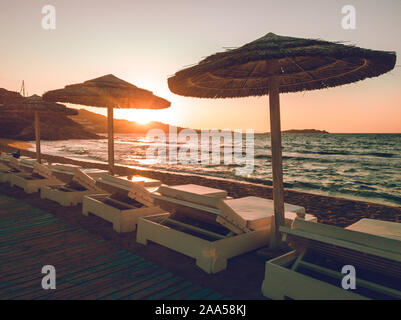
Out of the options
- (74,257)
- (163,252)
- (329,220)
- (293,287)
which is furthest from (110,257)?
(329,220)

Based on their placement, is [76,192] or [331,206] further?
[331,206]

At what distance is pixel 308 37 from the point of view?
3.19m

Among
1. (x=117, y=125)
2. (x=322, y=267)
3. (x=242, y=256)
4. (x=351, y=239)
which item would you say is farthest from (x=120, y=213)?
(x=117, y=125)

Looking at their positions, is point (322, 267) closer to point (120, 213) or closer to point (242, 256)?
point (242, 256)

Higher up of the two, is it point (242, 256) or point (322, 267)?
point (322, 267)

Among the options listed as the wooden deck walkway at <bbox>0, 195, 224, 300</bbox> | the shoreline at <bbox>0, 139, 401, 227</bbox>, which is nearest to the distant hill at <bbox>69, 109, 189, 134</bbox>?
the shoreline at <bbox>0, 139, 401, 227</bbox>

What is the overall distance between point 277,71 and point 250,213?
6.90 ft

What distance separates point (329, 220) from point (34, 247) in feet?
19.6

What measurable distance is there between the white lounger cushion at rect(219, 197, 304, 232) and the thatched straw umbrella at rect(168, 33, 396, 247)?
290 mm

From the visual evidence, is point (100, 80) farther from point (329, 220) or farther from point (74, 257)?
point (329, 220)

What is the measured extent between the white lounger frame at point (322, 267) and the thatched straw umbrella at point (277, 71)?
975 mm

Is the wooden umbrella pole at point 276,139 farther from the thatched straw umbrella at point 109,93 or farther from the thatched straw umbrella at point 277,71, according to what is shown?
the thatched straw umbrella at point 109,93

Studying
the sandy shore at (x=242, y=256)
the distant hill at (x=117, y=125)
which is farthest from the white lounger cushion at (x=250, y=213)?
the distant hill at (x=117, y=125)

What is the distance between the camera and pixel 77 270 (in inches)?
133
